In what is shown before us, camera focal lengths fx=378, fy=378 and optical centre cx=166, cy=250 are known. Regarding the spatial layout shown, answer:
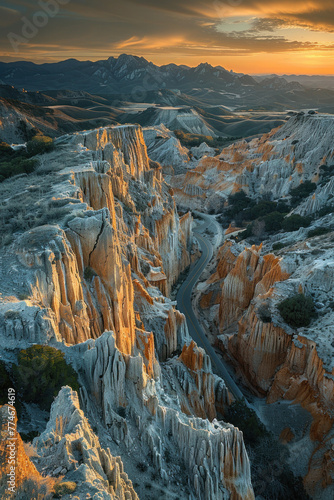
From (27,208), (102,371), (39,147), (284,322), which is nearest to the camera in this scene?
(102,371)

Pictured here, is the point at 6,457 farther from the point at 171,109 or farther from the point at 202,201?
the point at 171,109

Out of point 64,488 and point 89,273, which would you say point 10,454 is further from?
point 89,273

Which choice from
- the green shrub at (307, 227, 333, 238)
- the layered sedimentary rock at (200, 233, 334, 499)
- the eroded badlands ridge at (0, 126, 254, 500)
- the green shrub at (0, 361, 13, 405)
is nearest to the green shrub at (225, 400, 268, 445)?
the eroded badlands ridge at (0, 126, 254, 500)

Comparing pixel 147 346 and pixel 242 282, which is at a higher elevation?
pixel 147 346

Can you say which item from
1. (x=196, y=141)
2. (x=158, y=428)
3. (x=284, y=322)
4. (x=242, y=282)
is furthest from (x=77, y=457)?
(x=196, y=141)

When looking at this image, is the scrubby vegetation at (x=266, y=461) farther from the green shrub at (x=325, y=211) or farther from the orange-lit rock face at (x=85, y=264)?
the green shrub at (x=325, y=211)

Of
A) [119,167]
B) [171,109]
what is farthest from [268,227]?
[171,109]
